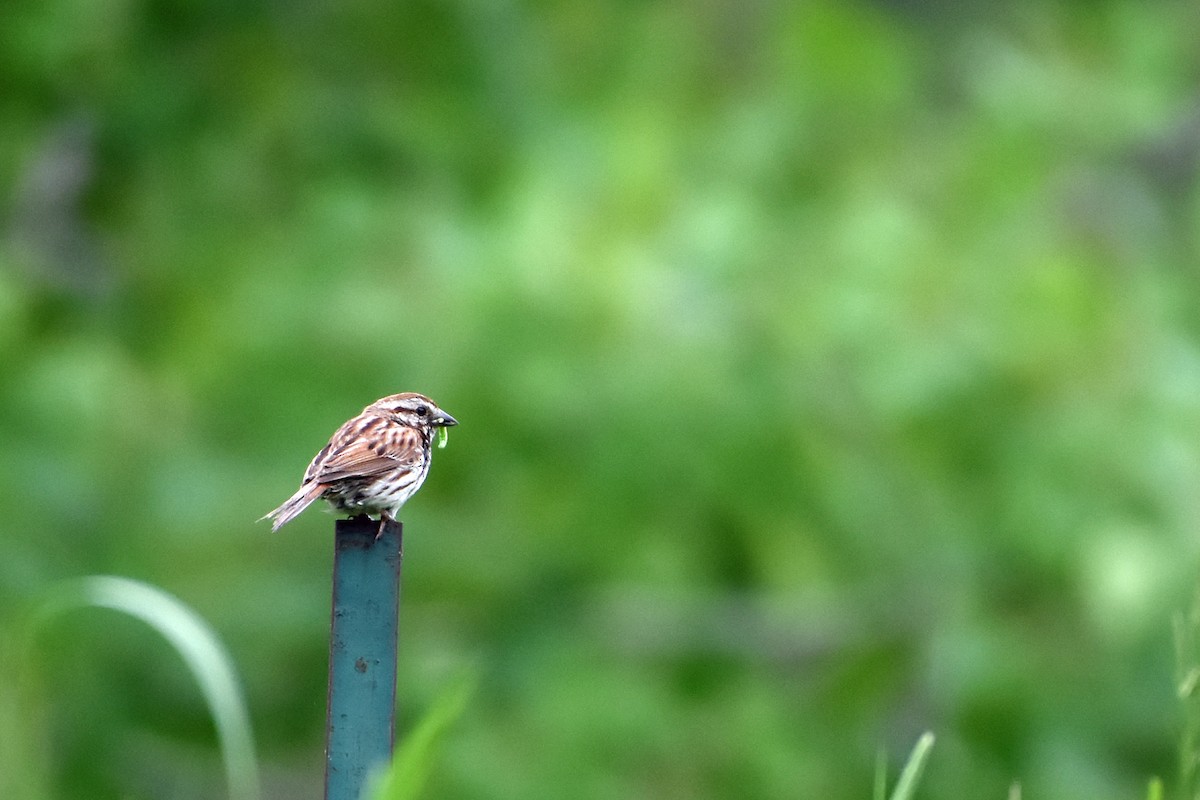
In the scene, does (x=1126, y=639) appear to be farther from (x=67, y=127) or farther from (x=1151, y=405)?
(x=67, y=127)

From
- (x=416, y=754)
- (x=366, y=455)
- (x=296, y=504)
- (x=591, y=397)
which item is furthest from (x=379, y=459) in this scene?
(x=591, y=397)

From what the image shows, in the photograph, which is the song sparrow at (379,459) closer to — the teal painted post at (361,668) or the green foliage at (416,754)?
the teal painted post at (361,668)

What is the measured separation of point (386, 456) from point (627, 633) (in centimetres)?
378

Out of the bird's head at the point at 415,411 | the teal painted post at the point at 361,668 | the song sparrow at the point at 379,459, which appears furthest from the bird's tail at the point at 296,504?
the teal painted post at the point at 361,668

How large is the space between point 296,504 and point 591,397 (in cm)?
328

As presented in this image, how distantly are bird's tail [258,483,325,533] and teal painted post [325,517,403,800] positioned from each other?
69cm

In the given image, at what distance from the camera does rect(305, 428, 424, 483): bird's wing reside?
3.36 meters

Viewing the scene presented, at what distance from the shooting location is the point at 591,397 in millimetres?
6379

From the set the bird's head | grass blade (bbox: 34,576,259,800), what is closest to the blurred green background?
the bird's head

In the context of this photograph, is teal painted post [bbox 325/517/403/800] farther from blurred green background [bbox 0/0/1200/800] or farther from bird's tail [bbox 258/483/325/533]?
blurred green background [bbox 0/0/1200/800]

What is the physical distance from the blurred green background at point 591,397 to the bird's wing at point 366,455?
2610 millimetres

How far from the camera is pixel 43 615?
247 cm

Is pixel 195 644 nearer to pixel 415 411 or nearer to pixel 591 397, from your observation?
pixel 415 411

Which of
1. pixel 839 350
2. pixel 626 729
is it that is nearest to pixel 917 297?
pixel 839 350
